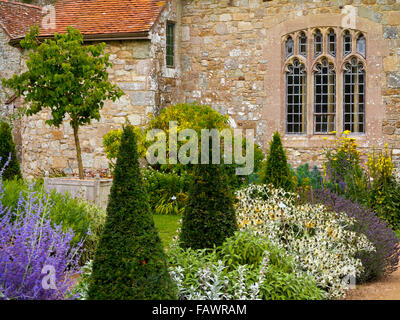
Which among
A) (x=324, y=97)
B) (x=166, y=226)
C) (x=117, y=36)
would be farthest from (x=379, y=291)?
(x=117, y=36)

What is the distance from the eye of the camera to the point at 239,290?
5.88 meters

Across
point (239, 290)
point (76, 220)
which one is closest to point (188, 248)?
point (239, 290)

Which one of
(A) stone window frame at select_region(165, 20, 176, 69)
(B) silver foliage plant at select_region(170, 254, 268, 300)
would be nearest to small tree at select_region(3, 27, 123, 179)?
(A) stone window frame at select_region(165, 20, 176, 69)

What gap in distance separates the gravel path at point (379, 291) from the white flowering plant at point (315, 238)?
17cm

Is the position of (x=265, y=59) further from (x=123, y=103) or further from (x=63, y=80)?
(x=63, y=80)

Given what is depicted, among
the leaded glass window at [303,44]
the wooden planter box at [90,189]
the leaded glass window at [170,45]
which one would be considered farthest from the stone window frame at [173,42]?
the wooden planter box at [90,189]

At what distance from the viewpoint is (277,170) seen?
404 inches

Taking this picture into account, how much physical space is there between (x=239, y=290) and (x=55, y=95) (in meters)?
7.75

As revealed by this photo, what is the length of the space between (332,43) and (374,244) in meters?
8.15

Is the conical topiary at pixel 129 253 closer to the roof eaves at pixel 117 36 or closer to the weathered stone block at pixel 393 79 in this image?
the roof eaves at pixel 117 36

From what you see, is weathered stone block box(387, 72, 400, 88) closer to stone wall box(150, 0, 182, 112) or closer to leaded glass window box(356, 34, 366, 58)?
leaded glass window box(356, 34, 366, 58)

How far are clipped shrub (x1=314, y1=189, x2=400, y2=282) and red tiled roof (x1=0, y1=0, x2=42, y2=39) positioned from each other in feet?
49.6

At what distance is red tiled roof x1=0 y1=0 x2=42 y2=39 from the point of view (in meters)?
21.3
